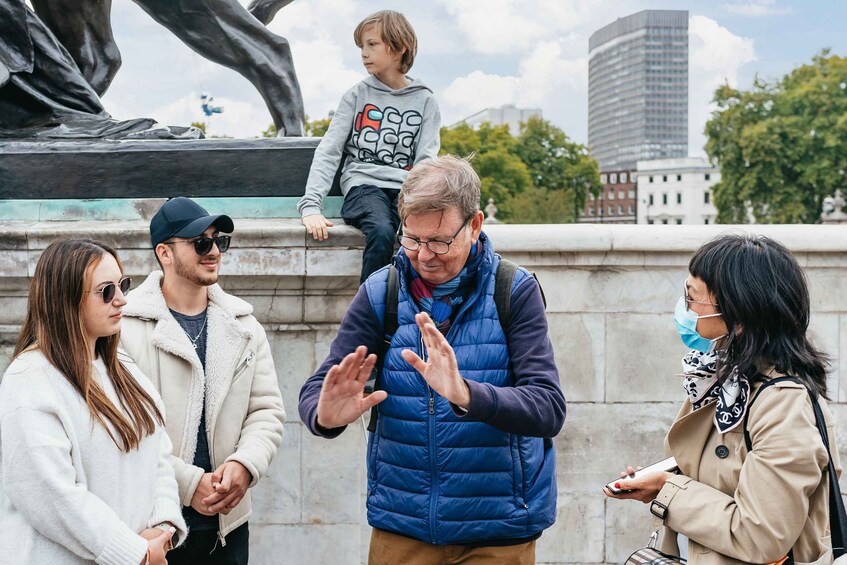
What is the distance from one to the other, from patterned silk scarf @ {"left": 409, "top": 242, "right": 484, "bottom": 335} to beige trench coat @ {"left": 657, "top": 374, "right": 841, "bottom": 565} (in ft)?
2.11

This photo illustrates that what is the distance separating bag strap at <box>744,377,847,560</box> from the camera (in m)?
2.17

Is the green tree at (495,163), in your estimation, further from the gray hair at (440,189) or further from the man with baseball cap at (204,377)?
the gray hair at (440,189)

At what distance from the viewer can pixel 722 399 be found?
89.9 inches

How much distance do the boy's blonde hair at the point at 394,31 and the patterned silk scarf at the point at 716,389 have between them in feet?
6.35

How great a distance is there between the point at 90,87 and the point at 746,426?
156 inches

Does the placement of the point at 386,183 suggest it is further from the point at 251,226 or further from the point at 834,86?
the point at 834,86

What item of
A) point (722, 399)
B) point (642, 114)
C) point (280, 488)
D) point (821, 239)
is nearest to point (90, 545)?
point (722, 399)

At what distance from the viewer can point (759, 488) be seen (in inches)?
83.6

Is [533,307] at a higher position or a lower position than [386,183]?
lower

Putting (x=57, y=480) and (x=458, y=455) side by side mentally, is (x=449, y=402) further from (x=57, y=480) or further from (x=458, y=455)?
(x=57, y=480)

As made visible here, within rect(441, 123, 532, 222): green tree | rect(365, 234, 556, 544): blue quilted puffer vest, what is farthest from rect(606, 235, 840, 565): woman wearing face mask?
rect(441, 123, 532, 222): green tree

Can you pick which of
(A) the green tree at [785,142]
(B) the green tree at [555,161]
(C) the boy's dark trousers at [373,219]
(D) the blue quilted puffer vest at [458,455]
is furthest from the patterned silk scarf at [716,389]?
(B) the green tree at [555,161]

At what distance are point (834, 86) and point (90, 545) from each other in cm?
4182

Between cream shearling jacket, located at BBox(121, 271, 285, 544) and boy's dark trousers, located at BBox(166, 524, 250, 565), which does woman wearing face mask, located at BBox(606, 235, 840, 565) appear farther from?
boy's dark trousers, located at BBox(166, 524, 250, 565)
